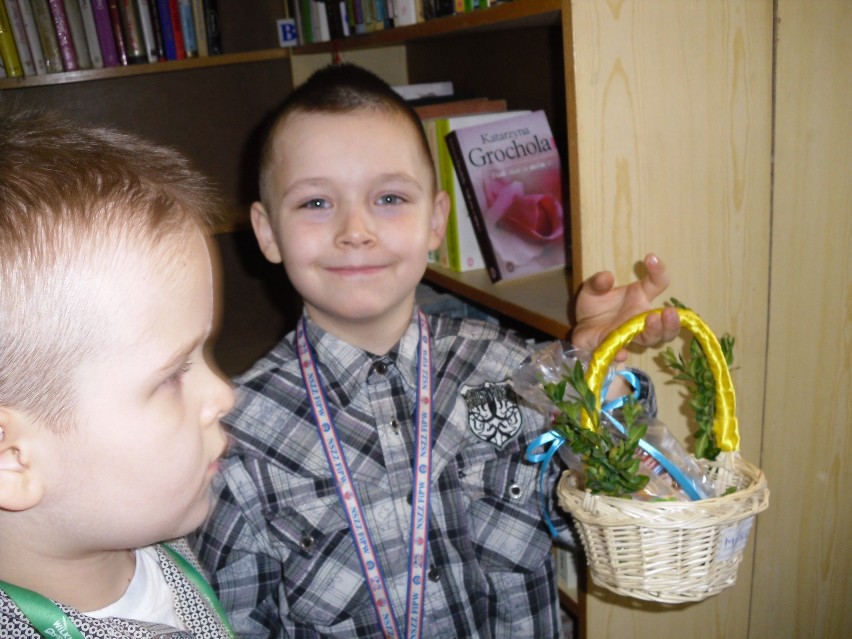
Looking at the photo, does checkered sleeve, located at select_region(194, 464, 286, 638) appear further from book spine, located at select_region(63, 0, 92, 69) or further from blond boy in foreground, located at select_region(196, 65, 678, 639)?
book spine, located at select_region(63, 0, 92, 69)

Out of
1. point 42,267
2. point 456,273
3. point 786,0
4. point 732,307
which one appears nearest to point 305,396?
point 456,273

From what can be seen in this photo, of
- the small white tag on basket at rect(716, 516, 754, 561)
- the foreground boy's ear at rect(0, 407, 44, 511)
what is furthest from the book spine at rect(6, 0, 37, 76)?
the small white tag on basket at rect(716, 516, 754, 561)

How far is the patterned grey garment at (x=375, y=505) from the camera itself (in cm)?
125

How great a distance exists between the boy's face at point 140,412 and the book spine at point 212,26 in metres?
2.14

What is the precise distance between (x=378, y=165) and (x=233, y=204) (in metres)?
1.98

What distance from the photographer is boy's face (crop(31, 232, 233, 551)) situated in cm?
68

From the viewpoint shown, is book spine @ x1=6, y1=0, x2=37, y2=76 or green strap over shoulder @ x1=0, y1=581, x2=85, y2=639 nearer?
green strap over shoulder @ x1=0, y1=581, x2=85, y2=639

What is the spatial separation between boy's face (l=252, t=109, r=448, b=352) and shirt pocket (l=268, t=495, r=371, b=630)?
344 mm

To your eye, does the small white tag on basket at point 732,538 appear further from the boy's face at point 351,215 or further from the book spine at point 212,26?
the book spine at point 212,26

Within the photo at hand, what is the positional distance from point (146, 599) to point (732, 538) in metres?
0.74

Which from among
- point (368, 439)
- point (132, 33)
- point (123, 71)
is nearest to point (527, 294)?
point (368, 439)

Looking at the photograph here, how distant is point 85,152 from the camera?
→ 0.70 m

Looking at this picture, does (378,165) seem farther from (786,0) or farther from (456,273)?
(786,0)

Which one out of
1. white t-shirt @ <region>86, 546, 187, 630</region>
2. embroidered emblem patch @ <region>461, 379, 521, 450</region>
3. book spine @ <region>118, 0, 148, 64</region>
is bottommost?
embroidered emblem patch @ <region>461, 379, 521, 450</region>
